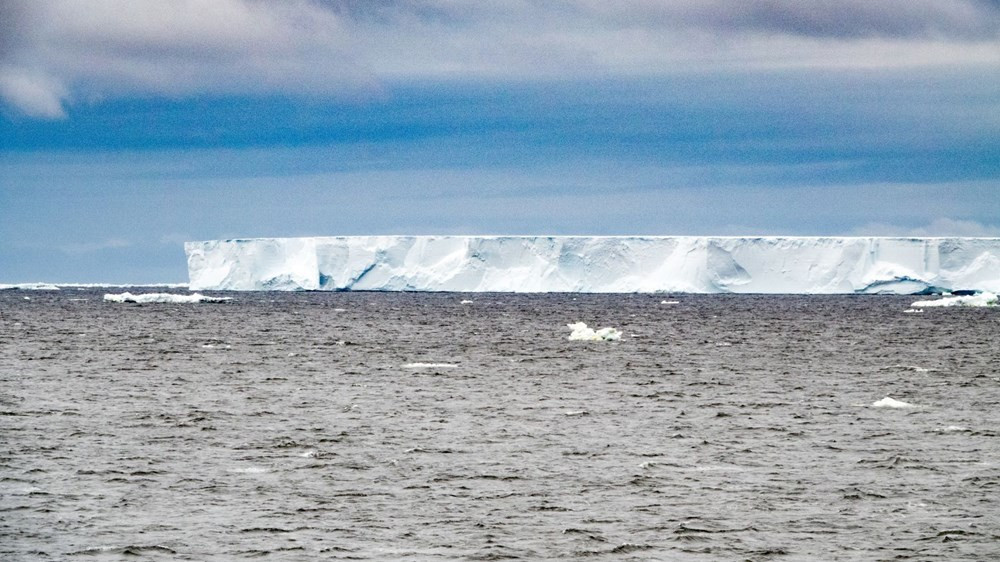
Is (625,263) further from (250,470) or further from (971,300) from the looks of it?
(250,470)

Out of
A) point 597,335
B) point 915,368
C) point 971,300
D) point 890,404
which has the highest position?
point 971,300

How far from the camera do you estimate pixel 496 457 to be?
13.8 m

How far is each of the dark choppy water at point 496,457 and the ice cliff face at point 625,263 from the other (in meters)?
53.3

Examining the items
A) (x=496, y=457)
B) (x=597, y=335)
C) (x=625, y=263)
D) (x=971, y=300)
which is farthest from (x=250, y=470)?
(x=625, y=263)

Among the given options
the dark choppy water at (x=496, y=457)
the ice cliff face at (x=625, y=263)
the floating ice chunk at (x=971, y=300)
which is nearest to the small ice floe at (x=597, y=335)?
the dark choppy water at (x=496, y=457)

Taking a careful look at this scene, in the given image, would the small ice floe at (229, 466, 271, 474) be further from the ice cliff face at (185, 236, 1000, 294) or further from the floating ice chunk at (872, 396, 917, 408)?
the ice cliff face at (185, 236, 1000, 294)

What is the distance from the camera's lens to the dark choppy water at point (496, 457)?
983cm

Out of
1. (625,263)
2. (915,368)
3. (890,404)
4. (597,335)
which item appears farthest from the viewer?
(625,263)

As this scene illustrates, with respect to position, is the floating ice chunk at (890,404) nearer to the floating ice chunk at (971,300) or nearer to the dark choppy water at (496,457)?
the dark choppy water at (496,457)

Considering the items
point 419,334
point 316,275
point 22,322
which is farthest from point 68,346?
point 316,275

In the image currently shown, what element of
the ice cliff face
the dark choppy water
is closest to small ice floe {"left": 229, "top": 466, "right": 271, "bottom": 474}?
the dark choppy water

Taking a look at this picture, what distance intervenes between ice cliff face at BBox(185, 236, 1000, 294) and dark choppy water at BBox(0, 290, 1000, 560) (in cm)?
5325

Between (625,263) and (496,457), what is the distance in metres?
70.9

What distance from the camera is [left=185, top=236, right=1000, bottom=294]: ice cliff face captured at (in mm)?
80000
